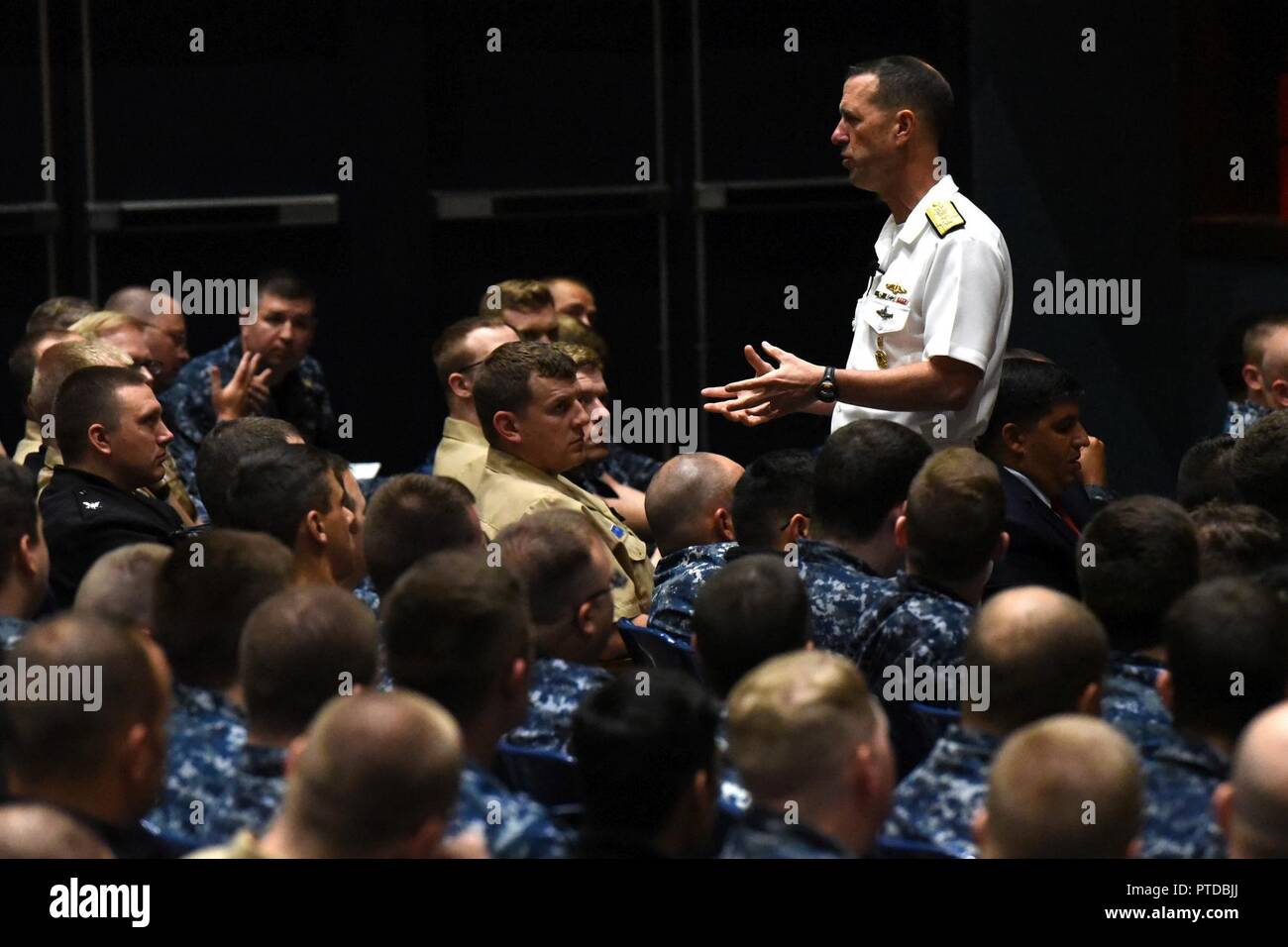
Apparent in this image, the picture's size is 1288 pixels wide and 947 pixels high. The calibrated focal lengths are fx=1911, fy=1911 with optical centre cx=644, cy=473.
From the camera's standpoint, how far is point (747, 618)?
2.77 meters

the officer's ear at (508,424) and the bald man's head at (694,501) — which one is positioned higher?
the officer's ear at (508,424)

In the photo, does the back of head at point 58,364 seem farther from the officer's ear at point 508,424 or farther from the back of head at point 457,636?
the back of head at point 457,636

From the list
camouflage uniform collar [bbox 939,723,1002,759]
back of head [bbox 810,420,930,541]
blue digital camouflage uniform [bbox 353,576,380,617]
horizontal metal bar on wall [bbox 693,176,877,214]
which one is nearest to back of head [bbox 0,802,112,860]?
camouflage uniform collar [bbox 939,723,1002,759]

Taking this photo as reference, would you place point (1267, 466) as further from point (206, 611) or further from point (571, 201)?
point (571, 201)

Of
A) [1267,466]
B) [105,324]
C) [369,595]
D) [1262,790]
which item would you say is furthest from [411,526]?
[105,324]

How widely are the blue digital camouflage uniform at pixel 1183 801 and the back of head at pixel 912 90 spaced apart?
1.83m

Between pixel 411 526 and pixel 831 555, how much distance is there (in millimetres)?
744

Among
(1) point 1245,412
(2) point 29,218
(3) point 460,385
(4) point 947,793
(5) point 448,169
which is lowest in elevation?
(4) point 947,793

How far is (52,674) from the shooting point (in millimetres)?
2266

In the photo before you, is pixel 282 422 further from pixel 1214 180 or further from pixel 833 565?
pixel 1214 180

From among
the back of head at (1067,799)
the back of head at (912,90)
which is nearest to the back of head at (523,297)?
the back of head at (912,90)

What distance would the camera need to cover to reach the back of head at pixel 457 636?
255 cm

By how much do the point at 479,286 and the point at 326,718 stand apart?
4883 mm

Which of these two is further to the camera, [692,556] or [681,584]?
[692,556]
